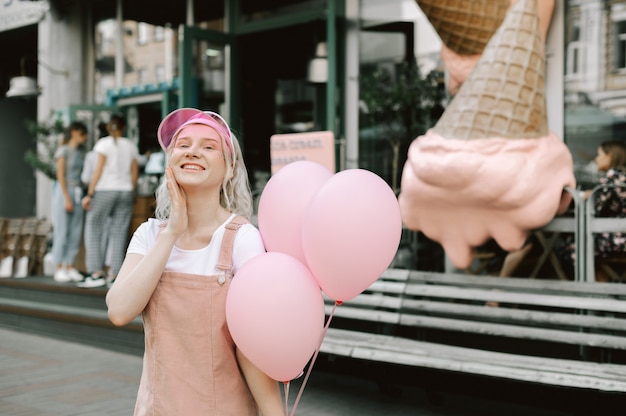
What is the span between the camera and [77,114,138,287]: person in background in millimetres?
7762

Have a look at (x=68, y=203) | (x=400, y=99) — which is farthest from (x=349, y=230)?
(x=68, y=203)

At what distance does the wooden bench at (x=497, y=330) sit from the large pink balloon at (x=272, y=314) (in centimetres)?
221

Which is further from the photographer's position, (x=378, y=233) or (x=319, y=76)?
(x=319, y=76)

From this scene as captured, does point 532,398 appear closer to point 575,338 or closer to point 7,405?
point 575,338

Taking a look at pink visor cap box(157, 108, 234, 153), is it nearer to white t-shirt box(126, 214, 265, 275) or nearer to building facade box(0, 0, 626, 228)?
white t-shirt box(126, 214, 265, 275)

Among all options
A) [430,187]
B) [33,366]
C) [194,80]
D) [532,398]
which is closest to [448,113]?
[430,187]

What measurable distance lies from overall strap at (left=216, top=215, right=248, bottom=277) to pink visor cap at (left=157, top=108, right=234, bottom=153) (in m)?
0.25

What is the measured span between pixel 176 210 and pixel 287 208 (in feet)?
1.20

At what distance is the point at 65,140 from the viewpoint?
340 inches

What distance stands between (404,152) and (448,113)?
276 cm

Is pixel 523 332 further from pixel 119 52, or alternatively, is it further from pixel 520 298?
pixel 119 52

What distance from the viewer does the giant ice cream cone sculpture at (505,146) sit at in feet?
15.1

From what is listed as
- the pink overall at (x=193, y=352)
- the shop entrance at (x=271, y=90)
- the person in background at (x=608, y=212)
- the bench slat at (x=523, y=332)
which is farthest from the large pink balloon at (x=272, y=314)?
the shop entrance at (x=271, y=90)

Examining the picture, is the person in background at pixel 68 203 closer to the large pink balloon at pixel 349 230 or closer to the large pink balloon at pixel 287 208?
the large pink balloon at pixel 287 208
